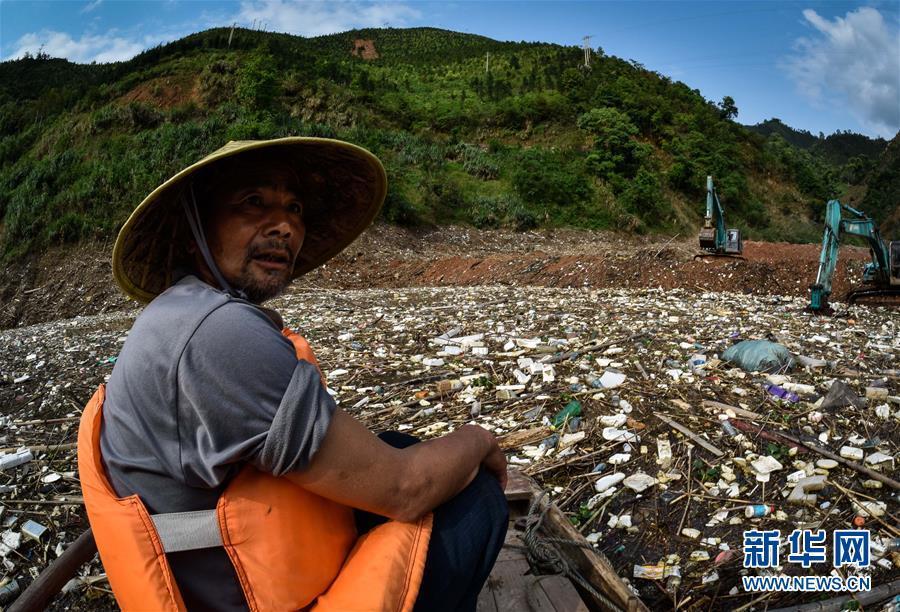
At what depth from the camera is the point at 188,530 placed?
1.22 m

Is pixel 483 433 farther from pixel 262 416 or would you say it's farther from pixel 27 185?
pixel 27 185

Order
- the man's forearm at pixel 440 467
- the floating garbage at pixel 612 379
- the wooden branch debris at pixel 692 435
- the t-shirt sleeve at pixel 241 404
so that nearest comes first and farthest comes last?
the t-shirt sleeve at pixel 241 404 → the man's forearm at pixel 440 467 → the wooden branch debris at pixel 692 435 → the floating garbage at pixel 612 379

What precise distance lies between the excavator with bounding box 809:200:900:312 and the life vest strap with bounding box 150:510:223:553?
8404 millimetres

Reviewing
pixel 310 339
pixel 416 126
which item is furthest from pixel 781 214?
pixel 310 339

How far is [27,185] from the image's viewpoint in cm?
1900

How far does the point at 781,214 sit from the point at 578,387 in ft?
110

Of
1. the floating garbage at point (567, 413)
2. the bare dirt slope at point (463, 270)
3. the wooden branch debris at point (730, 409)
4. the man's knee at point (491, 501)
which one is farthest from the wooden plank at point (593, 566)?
the bare dirt slope at point (463, 270)

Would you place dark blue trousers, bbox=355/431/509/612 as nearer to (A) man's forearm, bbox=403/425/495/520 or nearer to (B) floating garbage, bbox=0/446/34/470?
(A) man's forearm, bbox=403/425/495/520

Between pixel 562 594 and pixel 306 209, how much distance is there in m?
1.73

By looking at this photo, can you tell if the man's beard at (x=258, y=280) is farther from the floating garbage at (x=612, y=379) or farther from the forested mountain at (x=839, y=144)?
the forested mountain at (x=839, y=144)

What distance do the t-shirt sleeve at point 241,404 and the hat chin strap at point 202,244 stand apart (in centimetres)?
40

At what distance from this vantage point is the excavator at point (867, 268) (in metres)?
7.85

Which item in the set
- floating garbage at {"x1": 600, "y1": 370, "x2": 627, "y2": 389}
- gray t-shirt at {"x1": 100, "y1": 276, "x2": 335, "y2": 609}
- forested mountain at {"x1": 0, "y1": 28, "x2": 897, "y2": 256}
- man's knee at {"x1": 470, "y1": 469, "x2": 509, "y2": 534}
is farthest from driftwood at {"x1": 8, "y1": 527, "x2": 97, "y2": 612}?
forested mountain at {"x1": 0, "y1": 28, "x2": 897, "y2": 256}

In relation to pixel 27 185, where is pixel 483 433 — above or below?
below
